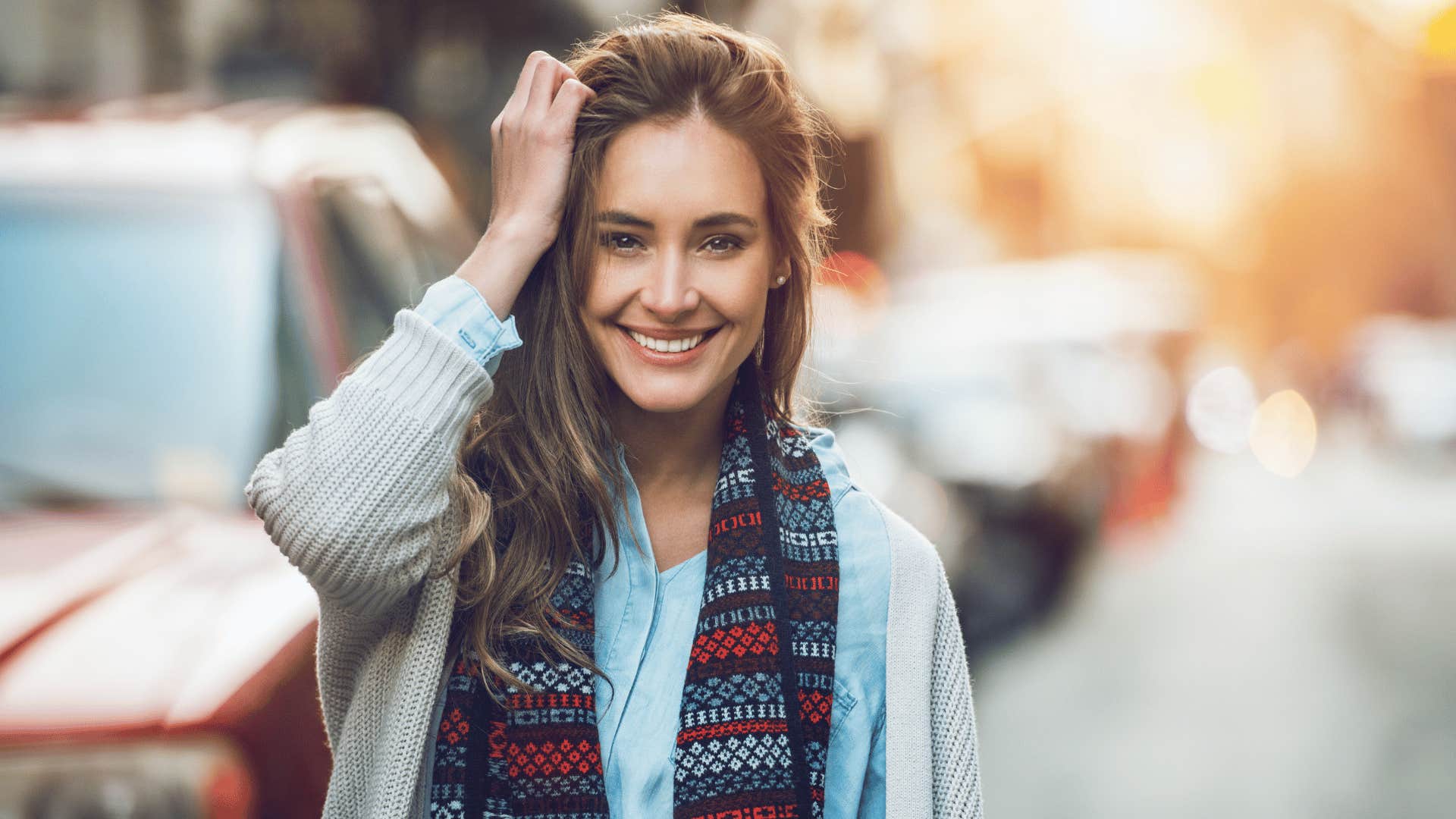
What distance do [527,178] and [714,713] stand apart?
0.75m

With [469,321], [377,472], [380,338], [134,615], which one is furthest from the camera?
[380,338]

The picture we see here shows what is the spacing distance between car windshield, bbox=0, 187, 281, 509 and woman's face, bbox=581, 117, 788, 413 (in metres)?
1.48

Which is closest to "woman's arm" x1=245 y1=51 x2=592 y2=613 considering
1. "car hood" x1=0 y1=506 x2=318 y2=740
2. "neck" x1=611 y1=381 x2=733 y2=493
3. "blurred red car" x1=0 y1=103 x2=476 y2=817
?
"neck" x1=611 y1=381 x2=733 y2=493

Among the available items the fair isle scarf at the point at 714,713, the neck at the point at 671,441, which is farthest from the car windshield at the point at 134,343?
the fair isle scarf at the point at 714,713

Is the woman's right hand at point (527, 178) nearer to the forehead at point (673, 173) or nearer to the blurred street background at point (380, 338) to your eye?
the forehead at point (673, 173)

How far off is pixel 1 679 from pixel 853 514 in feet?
4.48

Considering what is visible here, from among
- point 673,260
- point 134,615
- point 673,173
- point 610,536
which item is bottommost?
point 134,615

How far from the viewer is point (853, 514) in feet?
7.00

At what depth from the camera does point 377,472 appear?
172cm

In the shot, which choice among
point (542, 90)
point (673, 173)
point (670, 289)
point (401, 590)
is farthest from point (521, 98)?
point (401, 590)

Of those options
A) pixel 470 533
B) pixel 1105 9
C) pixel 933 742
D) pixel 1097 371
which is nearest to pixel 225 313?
pixel 470 533

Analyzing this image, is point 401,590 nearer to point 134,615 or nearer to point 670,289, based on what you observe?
point 670,289

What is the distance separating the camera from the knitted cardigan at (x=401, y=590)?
5.67 ft

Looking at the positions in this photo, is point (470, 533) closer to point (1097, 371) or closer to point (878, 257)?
point (1097, 371)
